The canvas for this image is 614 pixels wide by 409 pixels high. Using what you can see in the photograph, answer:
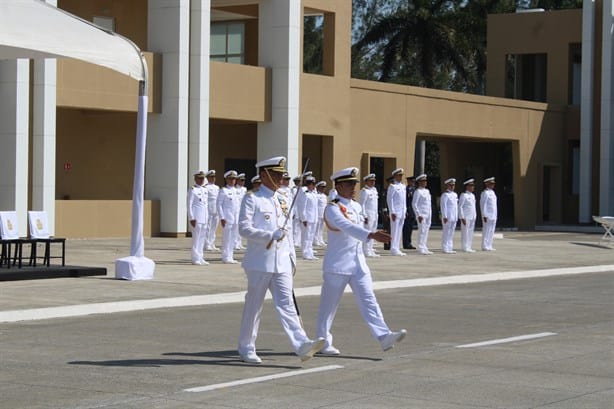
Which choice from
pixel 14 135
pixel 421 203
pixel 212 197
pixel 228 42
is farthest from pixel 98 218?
pixel 228 42

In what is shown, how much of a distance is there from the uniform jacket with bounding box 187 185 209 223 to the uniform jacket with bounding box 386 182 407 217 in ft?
19.6

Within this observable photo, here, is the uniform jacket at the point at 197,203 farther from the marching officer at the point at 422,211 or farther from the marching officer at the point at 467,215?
the marching officer at the point at 467,215

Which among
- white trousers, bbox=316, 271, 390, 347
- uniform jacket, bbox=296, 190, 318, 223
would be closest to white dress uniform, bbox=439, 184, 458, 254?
uniform jacket, bbox=296, 190, 318, 223

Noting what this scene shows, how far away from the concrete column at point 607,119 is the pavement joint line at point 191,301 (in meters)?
25.8

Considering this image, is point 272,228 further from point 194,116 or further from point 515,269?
point 194,116

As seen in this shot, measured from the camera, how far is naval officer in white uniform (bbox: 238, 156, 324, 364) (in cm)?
1136

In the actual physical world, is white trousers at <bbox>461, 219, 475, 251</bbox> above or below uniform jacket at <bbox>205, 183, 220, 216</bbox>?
below

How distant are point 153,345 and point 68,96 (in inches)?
754

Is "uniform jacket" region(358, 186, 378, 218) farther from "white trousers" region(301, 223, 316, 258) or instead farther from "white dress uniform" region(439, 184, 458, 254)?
"white dress uniform" region(439, 184, 458, 254)

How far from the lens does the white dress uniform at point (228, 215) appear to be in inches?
973

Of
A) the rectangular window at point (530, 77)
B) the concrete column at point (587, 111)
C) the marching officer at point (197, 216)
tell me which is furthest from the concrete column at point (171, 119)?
the rectangular window at point (530, 77)

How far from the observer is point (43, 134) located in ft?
97.9

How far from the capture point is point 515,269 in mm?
25344

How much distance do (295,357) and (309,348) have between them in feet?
2.71
